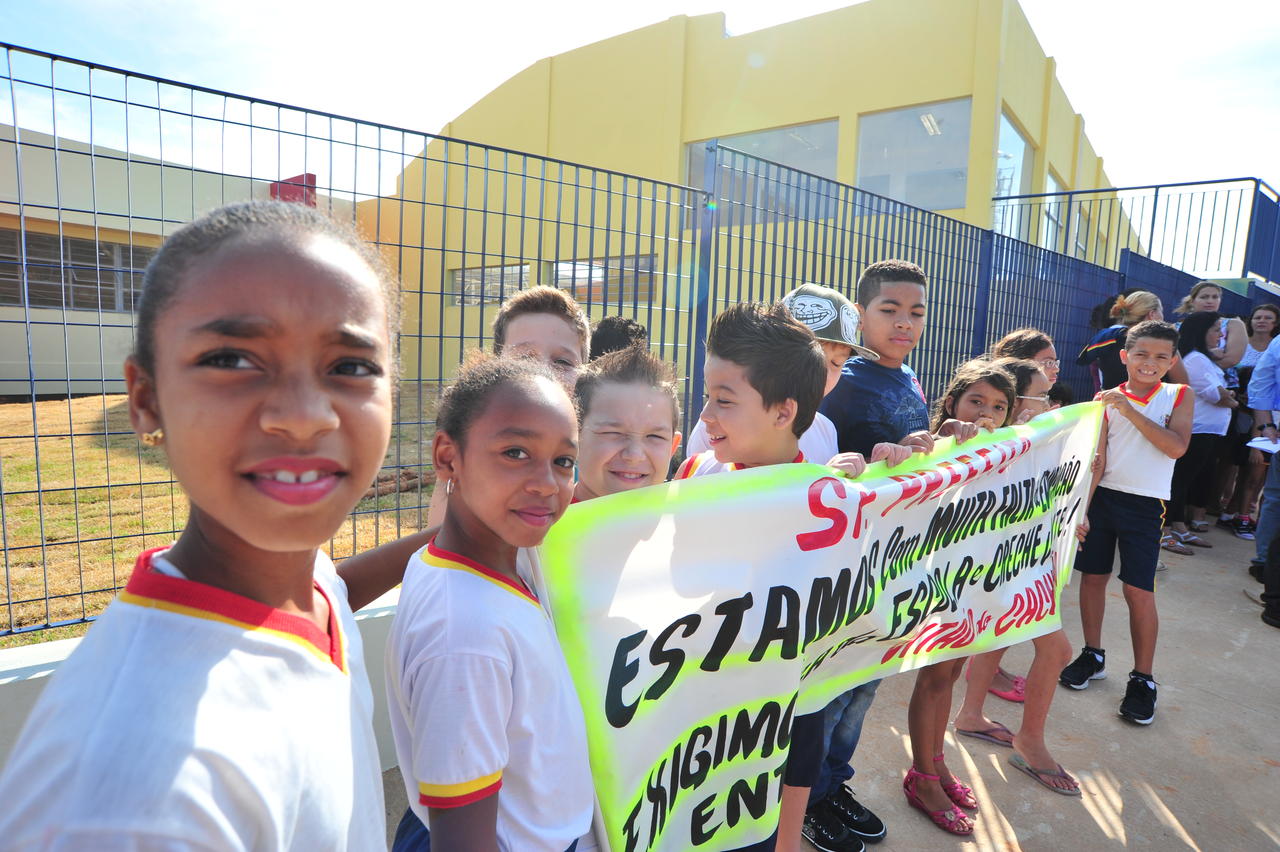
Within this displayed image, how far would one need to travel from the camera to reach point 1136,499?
12.0 feet

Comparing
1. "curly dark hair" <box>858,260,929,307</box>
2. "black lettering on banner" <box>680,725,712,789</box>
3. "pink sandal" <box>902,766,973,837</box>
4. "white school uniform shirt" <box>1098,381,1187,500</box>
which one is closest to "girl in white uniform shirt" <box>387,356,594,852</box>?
"black lettering on banner" <box>680,725,712,789</box>

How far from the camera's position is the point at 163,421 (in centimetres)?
77

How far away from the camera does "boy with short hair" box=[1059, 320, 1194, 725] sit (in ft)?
11.6

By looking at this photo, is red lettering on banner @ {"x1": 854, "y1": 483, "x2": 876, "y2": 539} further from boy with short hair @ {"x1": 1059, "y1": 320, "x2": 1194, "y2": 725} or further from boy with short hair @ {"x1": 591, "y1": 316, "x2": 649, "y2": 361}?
boy with short hair @ {"x1": 1059, "y1": 320, "x2": 1194, "y2": 725}

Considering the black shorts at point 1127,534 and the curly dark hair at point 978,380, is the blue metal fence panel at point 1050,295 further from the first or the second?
the curly dark hair at point 978,380

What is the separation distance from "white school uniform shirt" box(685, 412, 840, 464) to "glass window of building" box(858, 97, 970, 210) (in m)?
8.72

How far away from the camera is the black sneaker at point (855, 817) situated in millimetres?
2529

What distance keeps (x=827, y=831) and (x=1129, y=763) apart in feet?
5.36

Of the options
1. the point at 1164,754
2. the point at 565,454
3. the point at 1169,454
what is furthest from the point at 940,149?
the point at 565,454

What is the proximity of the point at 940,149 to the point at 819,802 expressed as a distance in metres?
10.1

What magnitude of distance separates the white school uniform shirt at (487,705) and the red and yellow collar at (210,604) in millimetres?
254

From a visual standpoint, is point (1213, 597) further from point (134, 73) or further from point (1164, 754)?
point (134, 73)

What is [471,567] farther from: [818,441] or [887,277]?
[887,277]

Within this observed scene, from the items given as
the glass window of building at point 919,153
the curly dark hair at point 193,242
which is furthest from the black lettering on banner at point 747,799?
the glass window of building at point 919,153
